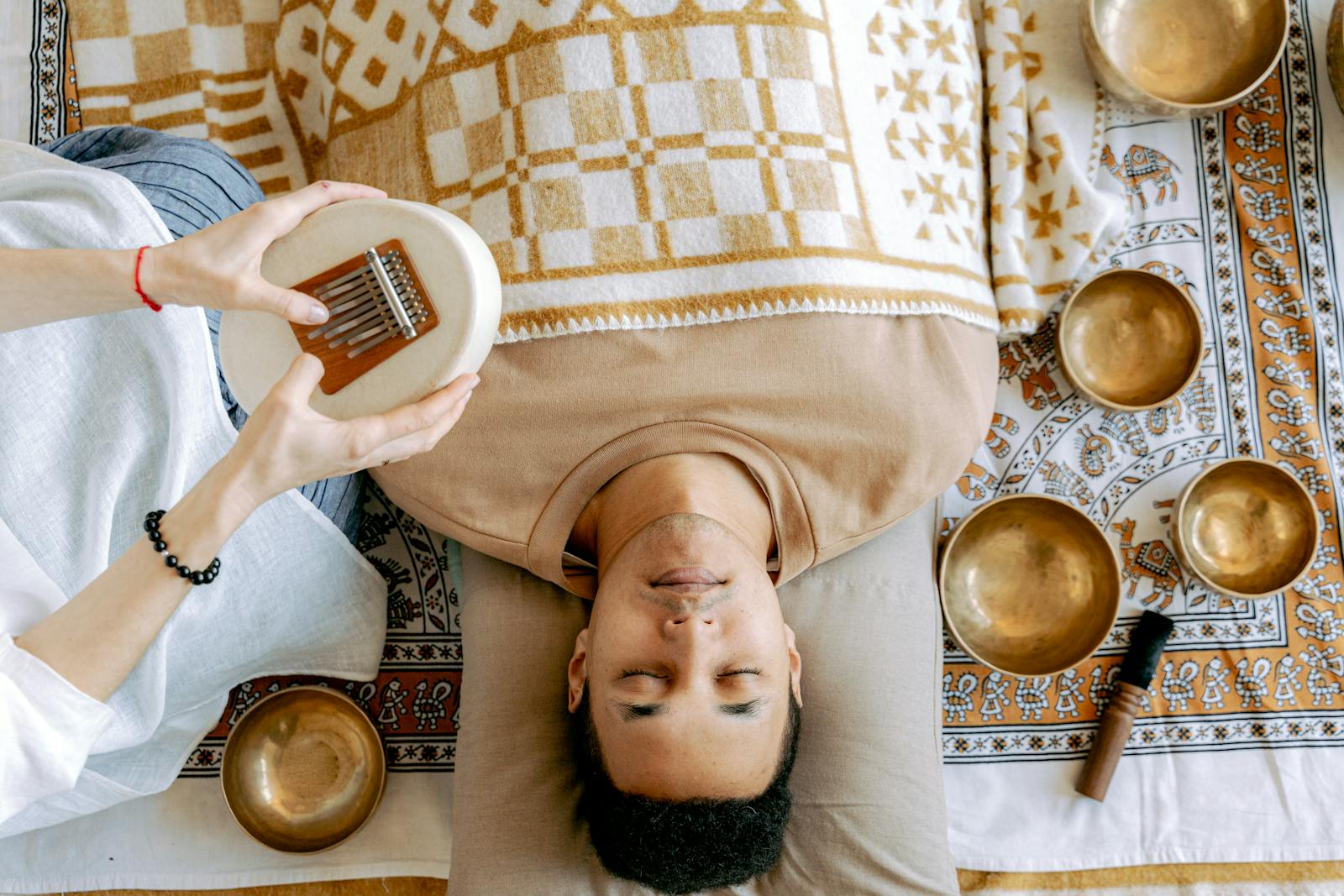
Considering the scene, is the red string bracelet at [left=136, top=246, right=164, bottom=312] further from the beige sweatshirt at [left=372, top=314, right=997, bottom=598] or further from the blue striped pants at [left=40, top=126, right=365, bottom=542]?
the beige sweatshirt at [left=372, top=314, right=997, bottom=598]

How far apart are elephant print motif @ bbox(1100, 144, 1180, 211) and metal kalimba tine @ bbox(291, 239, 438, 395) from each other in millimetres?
1616

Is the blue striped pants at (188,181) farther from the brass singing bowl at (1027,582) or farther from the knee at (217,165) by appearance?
the brass singing bowl at (1027,582)

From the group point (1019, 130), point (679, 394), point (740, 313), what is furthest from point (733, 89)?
point (1019, 130)

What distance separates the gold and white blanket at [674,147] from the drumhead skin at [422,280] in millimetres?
342

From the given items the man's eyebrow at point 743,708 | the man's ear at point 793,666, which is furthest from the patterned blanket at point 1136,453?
the man's eyebrow at point 743,708

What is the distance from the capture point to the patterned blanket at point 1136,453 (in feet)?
6.57

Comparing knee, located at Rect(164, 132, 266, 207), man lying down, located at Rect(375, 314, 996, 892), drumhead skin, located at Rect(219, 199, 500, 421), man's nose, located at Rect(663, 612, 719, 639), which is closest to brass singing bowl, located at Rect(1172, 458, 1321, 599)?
man lying down, located at Rect(375, 314, 996, 892)

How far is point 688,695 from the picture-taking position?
57.4 inches

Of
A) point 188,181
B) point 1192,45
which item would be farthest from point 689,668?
point 1192,45

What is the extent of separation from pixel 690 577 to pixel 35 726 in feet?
2.81

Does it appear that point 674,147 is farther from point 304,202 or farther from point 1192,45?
point 1192,45

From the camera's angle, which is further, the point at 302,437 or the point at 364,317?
the point at 364,317

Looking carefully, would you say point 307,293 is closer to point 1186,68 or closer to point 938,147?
point 938,147

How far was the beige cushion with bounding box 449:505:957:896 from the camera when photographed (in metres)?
1.72
